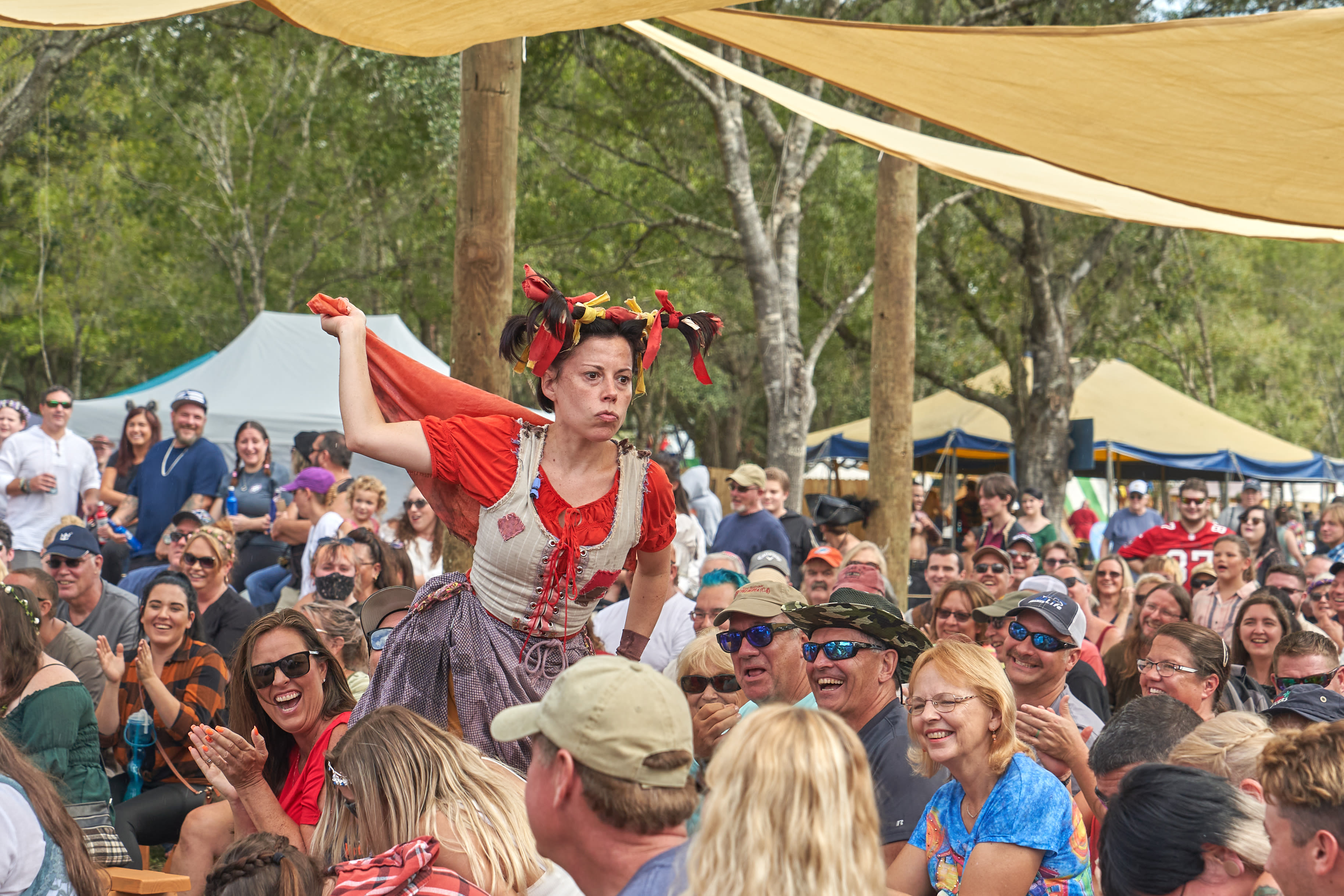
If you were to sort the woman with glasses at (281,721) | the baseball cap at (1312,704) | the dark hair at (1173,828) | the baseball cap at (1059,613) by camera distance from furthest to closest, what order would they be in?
the baseball cap at (1059,613)
the woman with glasses at (281,721)
the baseball cap at (1312,704)
the dark hair at (1173,828)

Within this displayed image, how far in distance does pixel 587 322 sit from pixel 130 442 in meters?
7.91

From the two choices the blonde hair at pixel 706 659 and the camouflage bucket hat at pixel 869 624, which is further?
the blonde hair at pixel 706 659

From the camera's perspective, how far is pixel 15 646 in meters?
4.44

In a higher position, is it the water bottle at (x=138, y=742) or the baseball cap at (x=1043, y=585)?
the baseball cap at (x=1043, y=585)

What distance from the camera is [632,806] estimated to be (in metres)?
2.06

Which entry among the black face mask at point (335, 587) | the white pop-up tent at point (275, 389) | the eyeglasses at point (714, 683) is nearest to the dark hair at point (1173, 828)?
the eyeglasses at point (714, 683)

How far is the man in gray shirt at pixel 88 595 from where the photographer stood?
6.15 m

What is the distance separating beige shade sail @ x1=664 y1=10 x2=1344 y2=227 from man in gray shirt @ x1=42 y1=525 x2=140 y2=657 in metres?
4.14

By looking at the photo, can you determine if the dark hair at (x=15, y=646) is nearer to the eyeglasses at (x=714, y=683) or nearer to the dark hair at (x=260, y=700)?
the dark hair at (x=260, y=700)

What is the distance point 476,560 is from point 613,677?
47.9 inches

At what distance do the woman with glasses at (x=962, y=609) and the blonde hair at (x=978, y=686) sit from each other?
2.25m

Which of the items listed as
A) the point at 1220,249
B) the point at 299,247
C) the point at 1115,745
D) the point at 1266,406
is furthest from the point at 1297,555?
the point at 1266,406

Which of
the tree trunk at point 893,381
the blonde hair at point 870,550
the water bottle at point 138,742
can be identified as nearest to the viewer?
the water bottle at point 138,742

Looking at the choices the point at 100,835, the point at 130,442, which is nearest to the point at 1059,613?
the point at 100,835
